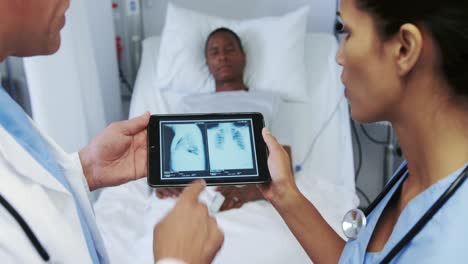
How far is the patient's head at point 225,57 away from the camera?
2.18 meters

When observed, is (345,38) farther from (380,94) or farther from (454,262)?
(454,262)

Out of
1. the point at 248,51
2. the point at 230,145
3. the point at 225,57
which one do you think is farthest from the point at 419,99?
the point at 248,51

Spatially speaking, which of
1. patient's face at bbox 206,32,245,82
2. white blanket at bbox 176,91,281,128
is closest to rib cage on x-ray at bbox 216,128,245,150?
white blanket at bbox 176,91,281,128

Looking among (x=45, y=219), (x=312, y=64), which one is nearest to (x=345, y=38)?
(x=45, y=219)

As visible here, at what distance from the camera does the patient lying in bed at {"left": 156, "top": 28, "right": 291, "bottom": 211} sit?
167 centimetres

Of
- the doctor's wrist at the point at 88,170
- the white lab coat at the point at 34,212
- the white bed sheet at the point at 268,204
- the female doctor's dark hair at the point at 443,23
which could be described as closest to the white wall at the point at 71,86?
the white bed sheet at the point at 268,204

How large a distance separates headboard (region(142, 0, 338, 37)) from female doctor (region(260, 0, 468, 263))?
1662mm

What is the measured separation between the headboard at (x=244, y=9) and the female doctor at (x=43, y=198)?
174 centimetres

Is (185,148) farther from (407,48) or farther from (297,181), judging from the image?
(297,181)

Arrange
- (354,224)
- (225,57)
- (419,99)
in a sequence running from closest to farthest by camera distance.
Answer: (419,99) → (354,224) → (225,57)

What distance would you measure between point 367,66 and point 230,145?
16.3 inches

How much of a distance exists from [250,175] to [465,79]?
0.50 m

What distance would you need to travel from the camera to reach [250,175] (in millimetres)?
1059

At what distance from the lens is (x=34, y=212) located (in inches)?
27.9
